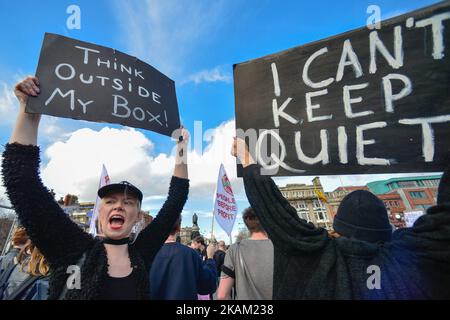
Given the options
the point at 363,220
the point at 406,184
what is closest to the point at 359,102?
the point at 363,220

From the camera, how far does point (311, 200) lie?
62.2 metres

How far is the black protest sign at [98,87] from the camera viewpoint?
5.82 ft

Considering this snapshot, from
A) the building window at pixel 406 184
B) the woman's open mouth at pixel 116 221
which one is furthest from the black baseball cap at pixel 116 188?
the building window at pixel 406 184

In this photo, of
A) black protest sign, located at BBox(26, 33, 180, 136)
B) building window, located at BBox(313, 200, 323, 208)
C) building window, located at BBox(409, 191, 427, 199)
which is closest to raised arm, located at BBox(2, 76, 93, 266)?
black protest sign, located at BBox(26, 33, 180, 136)

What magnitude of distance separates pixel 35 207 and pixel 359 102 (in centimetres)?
203

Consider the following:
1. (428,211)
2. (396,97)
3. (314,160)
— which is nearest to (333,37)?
(396,97)

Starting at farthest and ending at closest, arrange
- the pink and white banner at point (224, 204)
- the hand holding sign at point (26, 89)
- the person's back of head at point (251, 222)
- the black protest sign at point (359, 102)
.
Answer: the pink and white banner at point (224, 204) → the person's back of head at point (251, 222) → the hand holding sign at point (26, 89) → the black protest sign at point (359, 102)

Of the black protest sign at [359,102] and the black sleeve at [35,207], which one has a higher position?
the black protest sign at [359,102]

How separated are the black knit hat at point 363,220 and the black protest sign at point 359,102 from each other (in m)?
0.20

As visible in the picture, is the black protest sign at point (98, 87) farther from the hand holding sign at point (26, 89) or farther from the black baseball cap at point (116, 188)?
the black baseball cap at point (116, 188)

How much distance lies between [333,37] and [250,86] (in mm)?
614

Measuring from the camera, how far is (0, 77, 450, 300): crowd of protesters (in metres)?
0.99

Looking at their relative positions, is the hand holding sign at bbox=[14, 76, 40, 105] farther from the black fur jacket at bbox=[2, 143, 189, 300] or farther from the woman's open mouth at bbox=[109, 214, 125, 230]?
the woman's open mouth at bbox=[109, 214, 125, 230]

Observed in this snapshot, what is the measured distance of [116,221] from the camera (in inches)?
69.6
